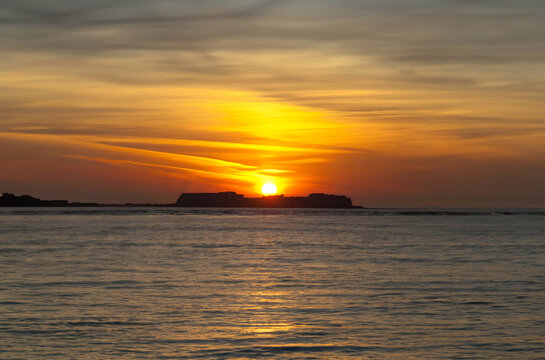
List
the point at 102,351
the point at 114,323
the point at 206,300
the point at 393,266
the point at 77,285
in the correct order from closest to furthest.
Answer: the point at 102,351, the point at 114,323, the point at 206,300, the point at 77,285, the point at 393,266

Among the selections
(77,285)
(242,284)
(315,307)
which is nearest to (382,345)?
(315,307)

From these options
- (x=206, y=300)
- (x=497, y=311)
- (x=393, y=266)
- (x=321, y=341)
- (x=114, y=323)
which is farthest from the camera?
(x=393, y=266)

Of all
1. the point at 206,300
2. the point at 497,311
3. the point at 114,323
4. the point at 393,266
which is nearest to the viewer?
the point at 114,323

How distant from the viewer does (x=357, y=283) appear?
3434 cm

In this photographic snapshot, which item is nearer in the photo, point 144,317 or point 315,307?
point 144,317

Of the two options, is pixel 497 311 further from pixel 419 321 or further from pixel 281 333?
pixel 281 333

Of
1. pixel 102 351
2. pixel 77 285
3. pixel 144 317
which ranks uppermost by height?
pixel 77 285

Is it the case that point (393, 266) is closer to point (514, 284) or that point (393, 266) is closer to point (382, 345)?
point (514, 284)

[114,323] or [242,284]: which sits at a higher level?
[242,284]

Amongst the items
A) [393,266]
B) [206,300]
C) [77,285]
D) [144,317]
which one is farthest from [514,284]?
[77,285]

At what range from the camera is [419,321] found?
23.1 meters

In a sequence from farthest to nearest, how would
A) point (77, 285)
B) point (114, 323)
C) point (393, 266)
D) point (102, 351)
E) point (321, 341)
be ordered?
point (393, 266) → point (77, 285) → point (114, 323) → point (321, 341) → point (102, 351)

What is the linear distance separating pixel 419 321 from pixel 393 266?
68.9ft

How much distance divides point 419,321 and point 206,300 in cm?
908
